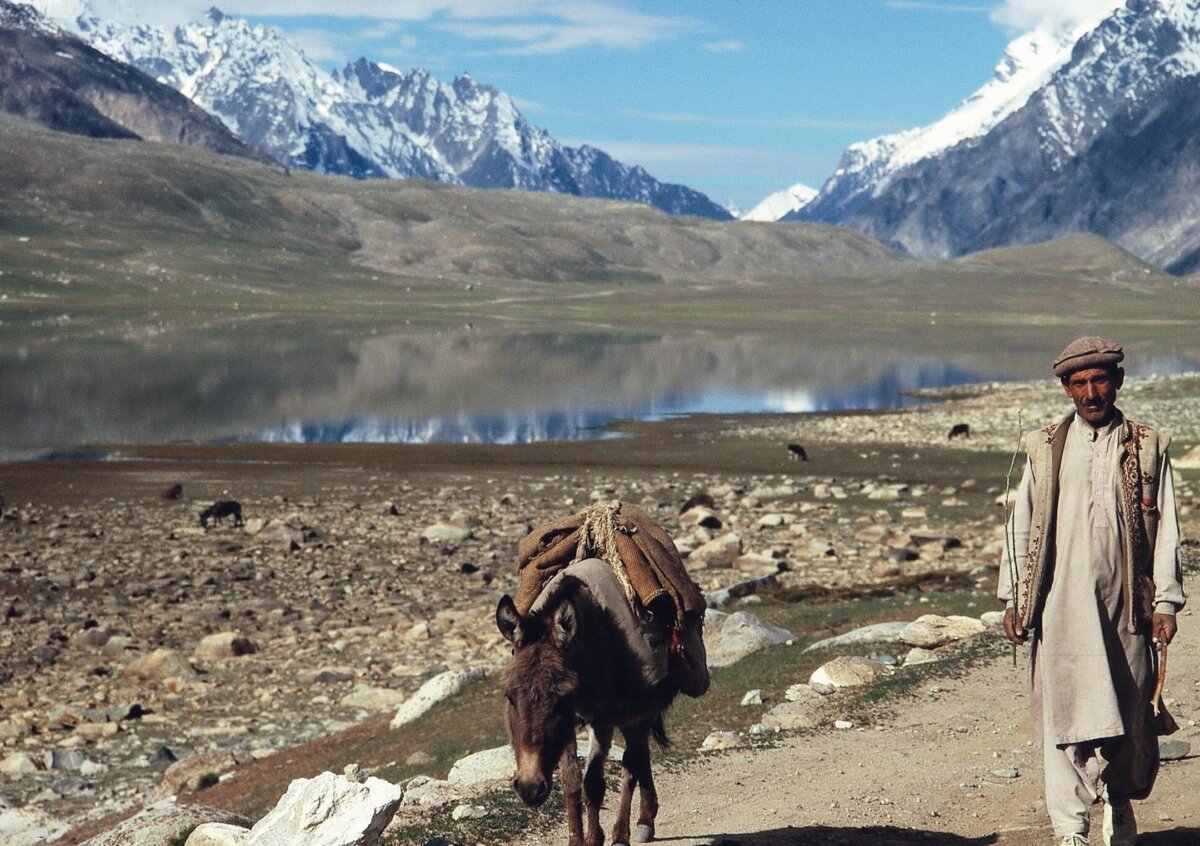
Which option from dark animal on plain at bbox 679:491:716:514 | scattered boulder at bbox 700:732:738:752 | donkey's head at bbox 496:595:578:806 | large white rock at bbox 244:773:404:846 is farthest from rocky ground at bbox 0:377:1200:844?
donkey's head at bbox 496:595:578:806

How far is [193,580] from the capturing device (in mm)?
21906

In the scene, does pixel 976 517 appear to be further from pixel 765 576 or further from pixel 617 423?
pixel 617 423

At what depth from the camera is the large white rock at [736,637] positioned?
1516 cm

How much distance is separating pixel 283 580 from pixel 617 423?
26.8 meters

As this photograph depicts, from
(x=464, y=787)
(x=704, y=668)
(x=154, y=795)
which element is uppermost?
(x=704, y=668)

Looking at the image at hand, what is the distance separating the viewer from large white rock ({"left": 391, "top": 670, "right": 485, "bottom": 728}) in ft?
47.2

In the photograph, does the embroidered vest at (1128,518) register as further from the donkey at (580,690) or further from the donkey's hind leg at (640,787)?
the donkey's hind leg at (640,787)

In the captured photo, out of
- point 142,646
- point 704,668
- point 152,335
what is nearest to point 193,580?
point 142,646

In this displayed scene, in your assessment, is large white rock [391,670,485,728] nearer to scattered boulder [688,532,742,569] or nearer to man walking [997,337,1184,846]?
scattered boulder [688,532,742,569]

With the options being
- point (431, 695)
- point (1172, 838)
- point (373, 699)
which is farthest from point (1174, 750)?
point (373, 699)

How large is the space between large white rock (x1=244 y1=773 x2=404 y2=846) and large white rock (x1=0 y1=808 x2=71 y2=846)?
18.0 ft

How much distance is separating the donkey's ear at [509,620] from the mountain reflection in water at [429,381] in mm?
36487

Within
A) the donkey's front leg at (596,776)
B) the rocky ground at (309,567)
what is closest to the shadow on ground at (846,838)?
the donkey's front leg at (596,776)

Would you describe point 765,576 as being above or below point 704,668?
below
